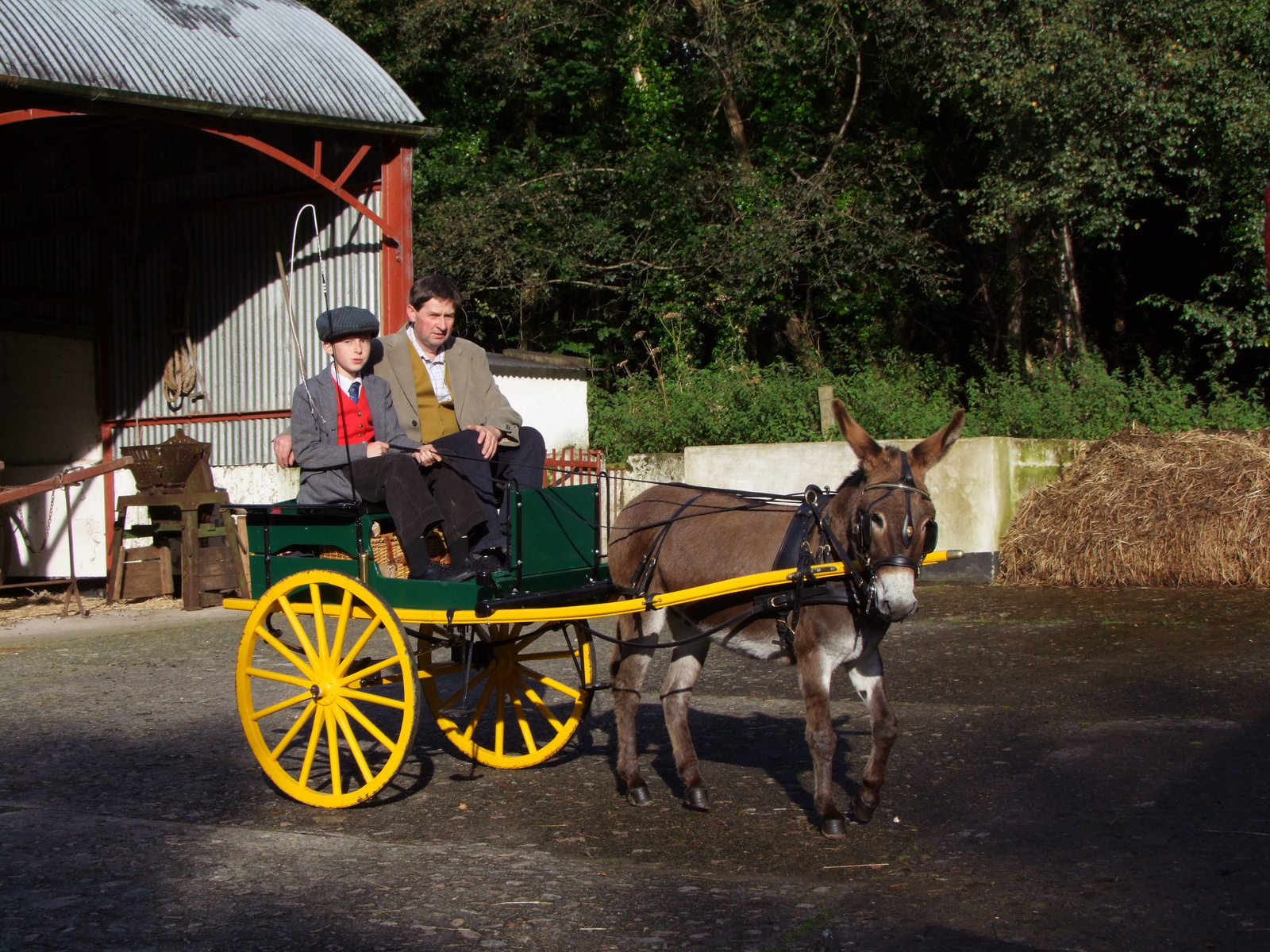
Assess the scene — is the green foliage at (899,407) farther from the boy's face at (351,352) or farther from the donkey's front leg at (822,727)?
the donkey's front leg at (822,727)

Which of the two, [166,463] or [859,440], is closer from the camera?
[859,440]

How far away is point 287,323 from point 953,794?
39.3 feet

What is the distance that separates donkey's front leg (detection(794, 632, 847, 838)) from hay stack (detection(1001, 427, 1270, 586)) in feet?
28.3

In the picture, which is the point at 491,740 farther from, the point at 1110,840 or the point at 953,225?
the point at 953,225

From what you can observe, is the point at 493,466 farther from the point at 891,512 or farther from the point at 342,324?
the point at 891,512

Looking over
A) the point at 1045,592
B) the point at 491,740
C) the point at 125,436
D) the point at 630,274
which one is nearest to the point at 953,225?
the point at 630,274

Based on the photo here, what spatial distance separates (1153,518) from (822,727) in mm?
8901

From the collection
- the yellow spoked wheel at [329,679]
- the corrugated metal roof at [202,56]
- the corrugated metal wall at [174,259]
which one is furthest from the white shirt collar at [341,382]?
the corrugated metal wall at [174,259]

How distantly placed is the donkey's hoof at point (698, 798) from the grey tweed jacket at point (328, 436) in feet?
6.87

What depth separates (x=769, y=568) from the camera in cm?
547

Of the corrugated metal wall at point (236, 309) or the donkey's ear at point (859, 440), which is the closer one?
the donkey's ear at point (859, 440)

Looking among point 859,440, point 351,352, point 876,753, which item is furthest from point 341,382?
point 876,753

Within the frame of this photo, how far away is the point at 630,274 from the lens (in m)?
23.8

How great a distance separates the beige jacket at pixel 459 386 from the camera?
241 inches
